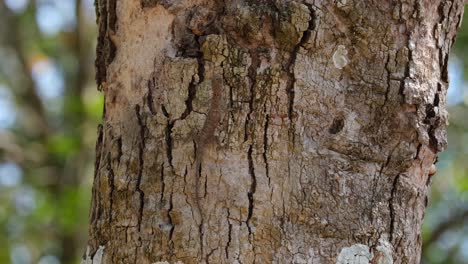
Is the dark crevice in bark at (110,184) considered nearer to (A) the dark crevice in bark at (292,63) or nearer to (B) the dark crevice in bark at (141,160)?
(B) the dark crevice in bark at (141,160)

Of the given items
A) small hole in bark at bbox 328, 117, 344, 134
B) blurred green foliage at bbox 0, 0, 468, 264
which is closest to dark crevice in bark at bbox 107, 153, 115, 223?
small hole in bark at bbox 328, 117, 344, 134

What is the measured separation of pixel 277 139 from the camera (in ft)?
3.79

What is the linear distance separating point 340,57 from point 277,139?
17 centimetres

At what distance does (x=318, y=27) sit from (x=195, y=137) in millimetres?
264

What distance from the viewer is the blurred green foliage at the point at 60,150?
17.5 feet

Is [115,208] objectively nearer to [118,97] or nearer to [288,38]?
[118,97]

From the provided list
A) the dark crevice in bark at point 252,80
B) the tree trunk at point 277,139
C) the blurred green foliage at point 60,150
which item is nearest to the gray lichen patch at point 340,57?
the tree trunk at point 277,139

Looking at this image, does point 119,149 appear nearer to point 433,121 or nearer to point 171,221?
point 171,221

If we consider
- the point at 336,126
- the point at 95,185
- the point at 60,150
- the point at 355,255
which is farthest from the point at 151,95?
the point at 60,150

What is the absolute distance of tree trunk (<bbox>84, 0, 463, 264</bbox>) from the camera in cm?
115

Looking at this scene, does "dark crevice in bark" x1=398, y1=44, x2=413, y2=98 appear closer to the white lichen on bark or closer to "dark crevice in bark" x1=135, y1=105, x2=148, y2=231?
the white lichen on bark

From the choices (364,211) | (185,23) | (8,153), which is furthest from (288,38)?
(8,153)

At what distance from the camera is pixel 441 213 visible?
17.8 feet

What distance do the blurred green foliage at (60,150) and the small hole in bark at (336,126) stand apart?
13.0 ft
